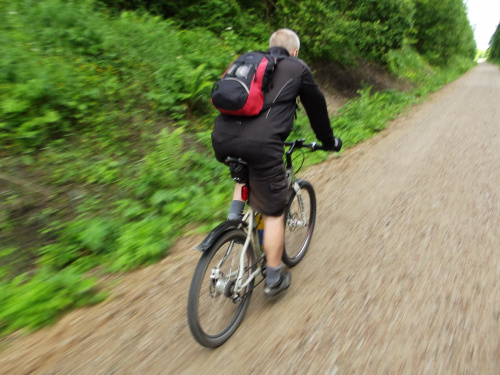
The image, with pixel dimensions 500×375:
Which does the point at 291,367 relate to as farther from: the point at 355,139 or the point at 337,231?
the point at 355,139

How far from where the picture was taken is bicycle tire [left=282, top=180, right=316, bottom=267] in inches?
125

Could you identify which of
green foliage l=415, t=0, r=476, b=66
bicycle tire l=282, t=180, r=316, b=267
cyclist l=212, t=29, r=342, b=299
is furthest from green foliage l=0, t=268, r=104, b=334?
green foliage l=415, t=0, r=476, b=66

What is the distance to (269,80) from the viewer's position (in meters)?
2.27

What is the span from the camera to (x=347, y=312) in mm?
2717

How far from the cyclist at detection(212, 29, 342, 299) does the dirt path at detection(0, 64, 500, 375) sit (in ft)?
2.34

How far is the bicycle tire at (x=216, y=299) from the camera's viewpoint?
216 centimetres

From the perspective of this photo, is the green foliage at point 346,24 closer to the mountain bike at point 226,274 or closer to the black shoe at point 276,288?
the mountain bike at point 226,274

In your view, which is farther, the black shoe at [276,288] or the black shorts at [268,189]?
the black shoe at [276,288]

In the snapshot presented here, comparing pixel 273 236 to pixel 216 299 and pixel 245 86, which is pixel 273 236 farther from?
pixel 245 86

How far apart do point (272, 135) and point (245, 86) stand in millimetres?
376

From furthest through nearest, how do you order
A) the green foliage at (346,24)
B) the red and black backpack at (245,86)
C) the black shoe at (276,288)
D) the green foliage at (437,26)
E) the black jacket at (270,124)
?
the green foliage at (437,26)
the green foliage at (346,24)
the black shoe at (276,288)
the black jacket at (270,124)
the red and black backpack at (245,86)

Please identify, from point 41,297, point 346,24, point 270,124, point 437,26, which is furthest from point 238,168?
point 437,26

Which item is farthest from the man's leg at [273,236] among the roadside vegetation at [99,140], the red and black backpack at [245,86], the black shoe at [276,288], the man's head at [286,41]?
the roadside vegetation at [99,140]

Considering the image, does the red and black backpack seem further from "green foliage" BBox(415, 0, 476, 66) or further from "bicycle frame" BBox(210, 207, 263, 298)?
"green foliage" BBox(415, 0, 476, 66)
